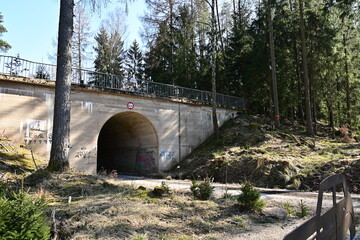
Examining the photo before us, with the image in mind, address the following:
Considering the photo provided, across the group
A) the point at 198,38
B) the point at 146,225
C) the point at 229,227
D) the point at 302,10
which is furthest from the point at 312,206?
the point at 198,38

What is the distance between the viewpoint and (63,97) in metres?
7.84

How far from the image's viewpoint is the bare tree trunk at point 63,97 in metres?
7.53

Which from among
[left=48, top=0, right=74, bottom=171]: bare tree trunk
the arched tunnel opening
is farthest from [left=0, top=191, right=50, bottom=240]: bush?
the arched tunnel opening

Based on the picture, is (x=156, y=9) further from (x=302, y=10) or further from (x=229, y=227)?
(x=229, y=227)

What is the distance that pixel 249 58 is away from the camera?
79.4 ft

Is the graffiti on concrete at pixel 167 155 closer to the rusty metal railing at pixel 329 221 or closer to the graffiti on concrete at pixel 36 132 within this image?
the graffiti on concrete at pixel 36 132

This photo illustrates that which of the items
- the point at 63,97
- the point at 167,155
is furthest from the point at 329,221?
the point at 167,155

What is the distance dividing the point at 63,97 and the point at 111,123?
12256 millimetres

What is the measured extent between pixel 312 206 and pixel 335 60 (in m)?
18.0

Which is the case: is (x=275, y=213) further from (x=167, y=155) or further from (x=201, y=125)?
(x=201, y=125)

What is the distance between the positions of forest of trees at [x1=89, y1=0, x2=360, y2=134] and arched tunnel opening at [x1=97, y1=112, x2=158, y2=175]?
712cm

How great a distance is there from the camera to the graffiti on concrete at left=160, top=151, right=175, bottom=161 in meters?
17.8

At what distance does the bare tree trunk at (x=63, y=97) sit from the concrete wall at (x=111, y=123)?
5399 millimetres

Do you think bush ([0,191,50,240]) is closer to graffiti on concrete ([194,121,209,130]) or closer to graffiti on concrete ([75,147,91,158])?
graffiti on concrete ([75,147,91,158])
